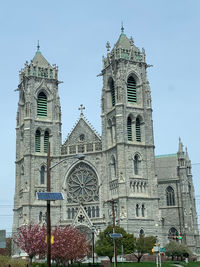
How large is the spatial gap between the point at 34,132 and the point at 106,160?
1324cm

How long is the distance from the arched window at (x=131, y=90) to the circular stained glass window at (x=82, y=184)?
12.9 meters

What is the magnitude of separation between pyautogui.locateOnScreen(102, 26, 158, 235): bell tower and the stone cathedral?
0.48ft

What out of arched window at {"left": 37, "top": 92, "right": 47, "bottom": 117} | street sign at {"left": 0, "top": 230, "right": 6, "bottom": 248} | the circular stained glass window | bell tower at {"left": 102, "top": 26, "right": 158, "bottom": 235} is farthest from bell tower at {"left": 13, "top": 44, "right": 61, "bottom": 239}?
street sign at {"left": 0, "top": 230, "right": 6, "bottom": 248}

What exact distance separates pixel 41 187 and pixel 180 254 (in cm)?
2390

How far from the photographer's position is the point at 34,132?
7869 centimetres

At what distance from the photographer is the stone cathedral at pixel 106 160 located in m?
70.7

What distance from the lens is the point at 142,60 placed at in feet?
258

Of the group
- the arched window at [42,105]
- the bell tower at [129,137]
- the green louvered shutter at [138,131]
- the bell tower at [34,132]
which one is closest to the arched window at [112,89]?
the bell tower at [129,137]

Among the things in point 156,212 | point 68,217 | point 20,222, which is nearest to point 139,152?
point 156,212

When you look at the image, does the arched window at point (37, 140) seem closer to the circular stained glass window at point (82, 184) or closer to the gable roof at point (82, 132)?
the gable roof at point (82, 132)

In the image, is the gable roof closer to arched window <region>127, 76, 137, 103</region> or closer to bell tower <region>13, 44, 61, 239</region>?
bell tower <region>13, 44, 61, 239</region>

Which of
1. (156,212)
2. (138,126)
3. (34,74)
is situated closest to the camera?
(156,212)

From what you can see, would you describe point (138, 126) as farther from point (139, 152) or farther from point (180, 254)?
point (180, 254)

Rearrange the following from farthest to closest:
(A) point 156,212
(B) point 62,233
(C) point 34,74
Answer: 1. (C) point 34,74
2. (A) point 156,212
3. (B) point 62,233
